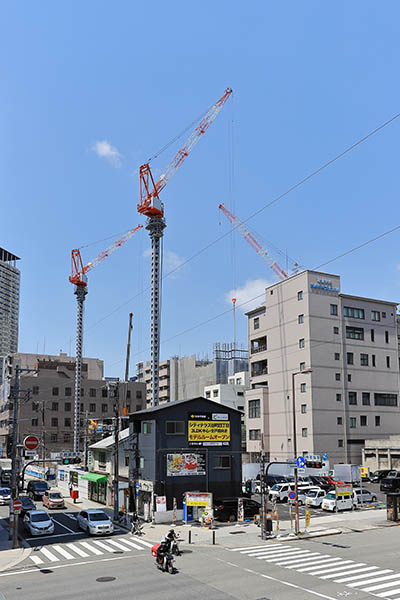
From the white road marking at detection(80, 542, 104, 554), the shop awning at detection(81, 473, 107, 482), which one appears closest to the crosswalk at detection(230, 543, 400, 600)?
the white road marking at detection(80, 542, 104, 554)

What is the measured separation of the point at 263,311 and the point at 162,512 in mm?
51919

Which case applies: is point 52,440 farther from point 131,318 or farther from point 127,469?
point 127,469

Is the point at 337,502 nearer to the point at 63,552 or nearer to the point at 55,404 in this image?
the point at 63,552

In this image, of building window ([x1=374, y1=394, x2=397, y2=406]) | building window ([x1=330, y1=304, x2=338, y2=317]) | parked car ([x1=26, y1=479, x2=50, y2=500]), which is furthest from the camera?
building window ([x1=374, y1=394, x2=397, y2=406])

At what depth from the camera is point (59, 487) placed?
72.7m

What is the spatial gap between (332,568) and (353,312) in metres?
60.7

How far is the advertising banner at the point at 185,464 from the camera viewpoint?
149ft

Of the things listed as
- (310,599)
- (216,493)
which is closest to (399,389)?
(216,493)

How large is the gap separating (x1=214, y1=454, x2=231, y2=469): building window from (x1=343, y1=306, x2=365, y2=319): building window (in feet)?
138

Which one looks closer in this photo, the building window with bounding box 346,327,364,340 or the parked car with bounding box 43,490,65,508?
the parked car with bounding box 43,490,65,508

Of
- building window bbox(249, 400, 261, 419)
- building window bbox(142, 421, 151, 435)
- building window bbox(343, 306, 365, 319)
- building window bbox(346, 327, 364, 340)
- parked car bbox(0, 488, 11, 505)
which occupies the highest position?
building window bbox(343, 306, 365, 319)

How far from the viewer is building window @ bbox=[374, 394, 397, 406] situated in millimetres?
85250

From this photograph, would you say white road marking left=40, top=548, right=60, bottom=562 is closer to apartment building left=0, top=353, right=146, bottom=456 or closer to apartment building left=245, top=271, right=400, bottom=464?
apartment building left=245, top=271, right=400, bottom=464

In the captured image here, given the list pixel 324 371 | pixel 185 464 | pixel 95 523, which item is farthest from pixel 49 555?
pixel 324 371
